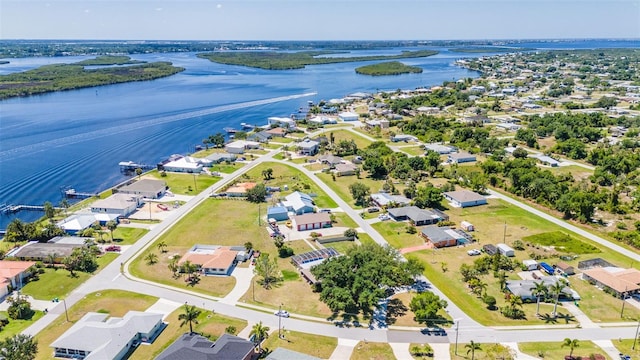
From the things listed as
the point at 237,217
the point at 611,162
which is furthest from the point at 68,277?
the point at 611,162

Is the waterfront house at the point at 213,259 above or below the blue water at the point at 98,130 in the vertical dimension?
below

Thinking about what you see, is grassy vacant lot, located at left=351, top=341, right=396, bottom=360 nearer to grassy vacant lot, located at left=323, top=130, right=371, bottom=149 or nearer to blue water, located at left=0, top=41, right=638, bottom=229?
blue water, located at left=0, top=41, right=638, bottom=229

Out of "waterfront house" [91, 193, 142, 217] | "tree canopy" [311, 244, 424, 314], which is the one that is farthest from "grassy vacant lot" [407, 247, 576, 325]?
"waterfront house" [91, 193, 142, 217]

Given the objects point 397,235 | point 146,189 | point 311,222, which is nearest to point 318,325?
point 311,222

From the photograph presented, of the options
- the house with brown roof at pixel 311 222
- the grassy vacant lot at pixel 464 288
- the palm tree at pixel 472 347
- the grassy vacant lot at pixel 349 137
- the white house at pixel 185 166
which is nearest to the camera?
the palm tree at pixel 472 347

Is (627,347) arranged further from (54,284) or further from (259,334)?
(54,284)

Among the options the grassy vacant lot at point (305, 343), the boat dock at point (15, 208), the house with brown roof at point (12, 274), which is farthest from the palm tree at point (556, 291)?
the boat dock at point (15, 208)

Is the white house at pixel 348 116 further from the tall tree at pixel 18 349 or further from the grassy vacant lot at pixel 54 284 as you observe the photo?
the tall tree at pixel 18 349

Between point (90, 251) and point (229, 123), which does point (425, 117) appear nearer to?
point (229, 123)
